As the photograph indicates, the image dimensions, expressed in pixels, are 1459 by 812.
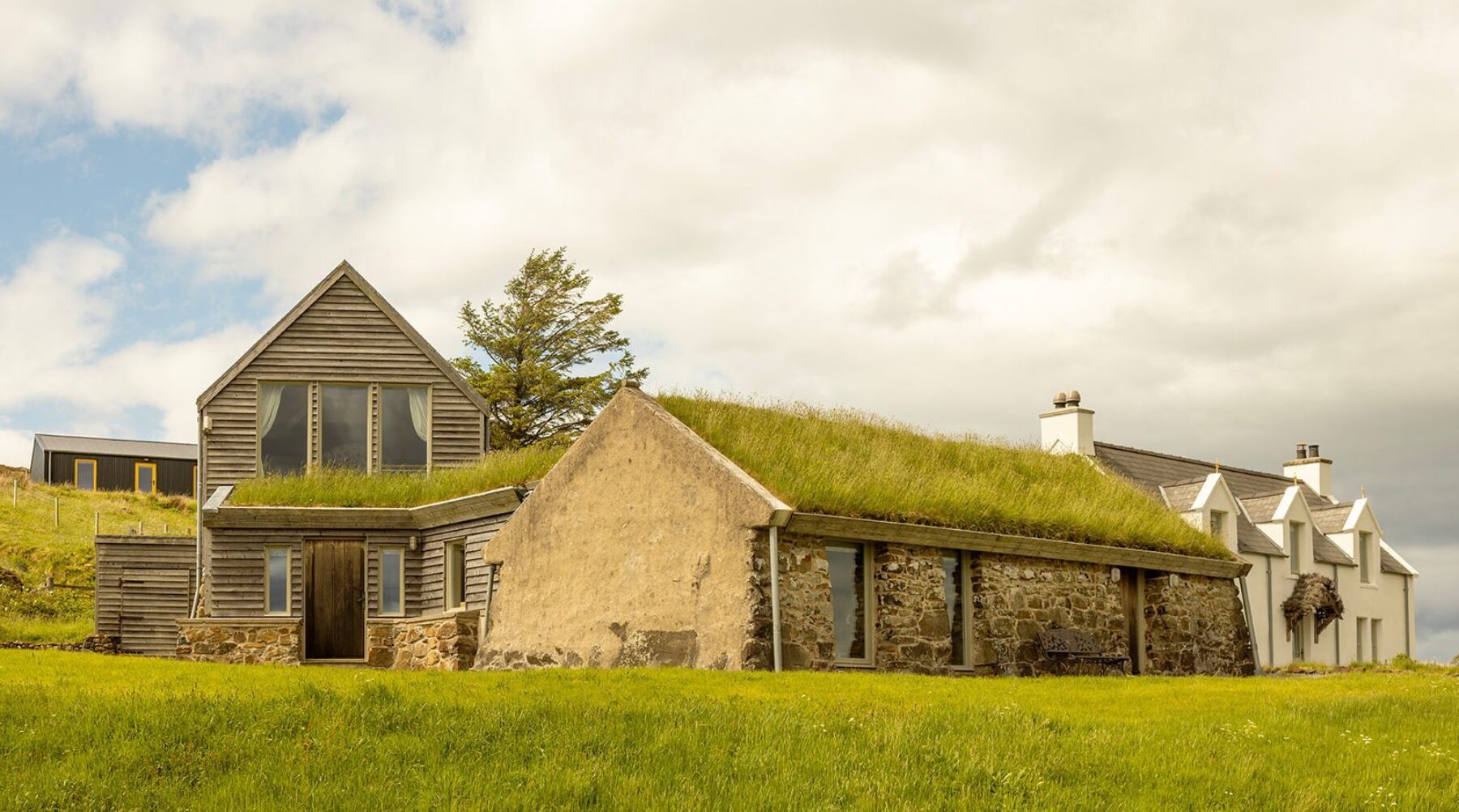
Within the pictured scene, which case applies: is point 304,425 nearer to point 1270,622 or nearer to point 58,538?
point 1270,622

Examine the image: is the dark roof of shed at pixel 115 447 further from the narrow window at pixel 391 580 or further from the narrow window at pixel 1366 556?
the narrow window at pixel 1366 556

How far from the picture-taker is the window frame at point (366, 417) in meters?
31.4

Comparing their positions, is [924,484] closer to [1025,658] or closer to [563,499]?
[1025,658]

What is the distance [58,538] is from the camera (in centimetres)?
5097

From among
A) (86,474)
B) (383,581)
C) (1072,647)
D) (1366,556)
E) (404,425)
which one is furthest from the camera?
(86,474)

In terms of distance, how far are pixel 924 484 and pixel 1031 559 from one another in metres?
2.28

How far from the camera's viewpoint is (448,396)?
3198 centimetres

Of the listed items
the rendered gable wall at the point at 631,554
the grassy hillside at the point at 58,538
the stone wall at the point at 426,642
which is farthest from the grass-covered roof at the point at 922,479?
the grassy hillside at the point at 58,538

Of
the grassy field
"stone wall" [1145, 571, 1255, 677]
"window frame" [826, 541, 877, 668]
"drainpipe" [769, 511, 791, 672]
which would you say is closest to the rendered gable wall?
"drainpipe" [769, 511, 791, 672]

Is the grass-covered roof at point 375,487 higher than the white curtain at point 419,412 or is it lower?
lower

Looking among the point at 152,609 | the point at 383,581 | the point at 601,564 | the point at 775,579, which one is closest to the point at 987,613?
→ the point at 775,579

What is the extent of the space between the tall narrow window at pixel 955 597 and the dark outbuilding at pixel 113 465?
178ft

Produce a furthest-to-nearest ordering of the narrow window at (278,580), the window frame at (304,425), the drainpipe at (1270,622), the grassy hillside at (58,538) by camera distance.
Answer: the grassy hillside at (58,538), the drainpipe at (1270,622), the window frame at (304,425), the narrow window at (278,580)

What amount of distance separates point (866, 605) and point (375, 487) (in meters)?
12.6
